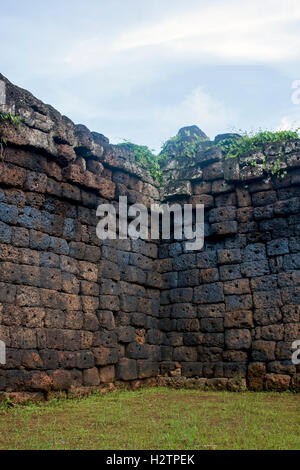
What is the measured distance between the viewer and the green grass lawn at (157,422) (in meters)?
5.00

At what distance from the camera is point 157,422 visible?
6.11m

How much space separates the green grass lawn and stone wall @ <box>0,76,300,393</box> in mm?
638

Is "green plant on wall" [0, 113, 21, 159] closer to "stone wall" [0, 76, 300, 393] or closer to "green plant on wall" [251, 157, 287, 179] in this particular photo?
"stone wall" [0, 76, 300, 393]

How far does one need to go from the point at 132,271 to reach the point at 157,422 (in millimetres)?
3923

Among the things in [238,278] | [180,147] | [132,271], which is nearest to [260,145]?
[180,147]

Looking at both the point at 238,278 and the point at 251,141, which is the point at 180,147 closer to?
the point at 251,141

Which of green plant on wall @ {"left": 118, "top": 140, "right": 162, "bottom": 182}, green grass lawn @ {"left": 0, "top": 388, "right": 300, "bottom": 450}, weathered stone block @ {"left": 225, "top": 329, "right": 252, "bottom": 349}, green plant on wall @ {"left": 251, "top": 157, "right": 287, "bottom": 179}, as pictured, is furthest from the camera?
green plant on wall @ {"left": 118, "top": 140, "right": 162, "bottom": 182}

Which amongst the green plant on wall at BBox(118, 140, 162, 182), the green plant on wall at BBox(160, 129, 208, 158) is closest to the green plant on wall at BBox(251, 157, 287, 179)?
the green plant on wall at BBox(160, 129, 208, 158)

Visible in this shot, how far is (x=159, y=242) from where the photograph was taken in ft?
34.7

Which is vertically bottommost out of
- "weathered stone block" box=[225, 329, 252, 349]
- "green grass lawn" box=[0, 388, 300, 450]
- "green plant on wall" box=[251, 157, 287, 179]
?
"green grass lawn" box=[0, 388, 300, 450]

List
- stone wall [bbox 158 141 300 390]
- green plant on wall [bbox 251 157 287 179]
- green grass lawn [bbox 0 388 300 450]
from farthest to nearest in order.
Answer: green plant on wall [bbox 251 157 287 179], stone wall [bbox 158 141 300 390], green grass lawn [bbox 0 388 300 450]

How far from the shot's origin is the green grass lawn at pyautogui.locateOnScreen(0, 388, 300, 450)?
500cm

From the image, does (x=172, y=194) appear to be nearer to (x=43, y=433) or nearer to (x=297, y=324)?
(x=297, y=324)

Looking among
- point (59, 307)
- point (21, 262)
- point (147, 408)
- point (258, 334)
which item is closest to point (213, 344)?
point (258, 334)
